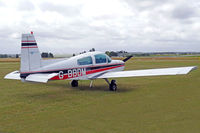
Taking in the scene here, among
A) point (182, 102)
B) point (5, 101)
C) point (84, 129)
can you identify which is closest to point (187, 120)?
point (182, 102)

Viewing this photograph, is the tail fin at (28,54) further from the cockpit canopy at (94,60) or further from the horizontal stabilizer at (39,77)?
the cockpit canopy at (94,60)

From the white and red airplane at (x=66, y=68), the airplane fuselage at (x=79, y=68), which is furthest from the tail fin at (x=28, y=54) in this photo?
the airplane fuselage at (x=79, y=68)

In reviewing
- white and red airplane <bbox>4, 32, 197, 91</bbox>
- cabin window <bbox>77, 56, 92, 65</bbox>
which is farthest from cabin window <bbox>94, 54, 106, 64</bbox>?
cabin window <bbox>77, 56, 92, 65</bbox>

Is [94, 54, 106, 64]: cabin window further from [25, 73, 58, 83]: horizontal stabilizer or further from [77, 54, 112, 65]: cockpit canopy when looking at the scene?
[25, 73, 58, 83]: horizontal stabilizer

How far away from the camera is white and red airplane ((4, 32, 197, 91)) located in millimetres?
9547

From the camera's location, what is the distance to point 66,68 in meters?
10.6

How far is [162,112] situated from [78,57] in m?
6.03

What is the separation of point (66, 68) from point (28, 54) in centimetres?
194

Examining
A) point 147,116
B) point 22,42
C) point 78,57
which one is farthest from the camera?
point 78,57

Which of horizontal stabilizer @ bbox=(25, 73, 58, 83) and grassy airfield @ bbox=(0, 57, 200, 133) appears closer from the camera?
grassy airfield @ bbox=(0, 57, 200, 133)

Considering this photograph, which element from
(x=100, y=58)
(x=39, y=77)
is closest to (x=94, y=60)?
(x=100, y=58)

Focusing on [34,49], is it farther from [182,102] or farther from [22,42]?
[182,102]

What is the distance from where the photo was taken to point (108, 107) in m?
7.50

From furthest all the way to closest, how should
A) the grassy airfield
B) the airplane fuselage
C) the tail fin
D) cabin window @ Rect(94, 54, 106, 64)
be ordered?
cabin window @ Rect(94, 54, 106, 64)
the airplane fuselage
the tail fin
the grassy airfield
